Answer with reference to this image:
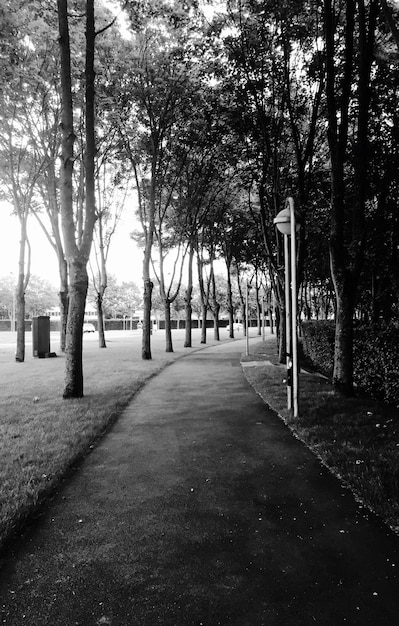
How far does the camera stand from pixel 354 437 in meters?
5.58

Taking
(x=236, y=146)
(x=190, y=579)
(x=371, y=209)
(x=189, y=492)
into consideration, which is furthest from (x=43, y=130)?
(x=190, y=579)

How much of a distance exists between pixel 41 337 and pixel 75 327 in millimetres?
11167

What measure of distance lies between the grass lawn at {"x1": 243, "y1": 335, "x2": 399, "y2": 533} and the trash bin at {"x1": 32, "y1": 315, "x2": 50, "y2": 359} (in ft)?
43.8

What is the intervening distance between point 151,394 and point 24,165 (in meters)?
13.7

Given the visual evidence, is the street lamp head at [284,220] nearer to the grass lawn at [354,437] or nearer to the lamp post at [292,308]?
the lamp post at [292,308]

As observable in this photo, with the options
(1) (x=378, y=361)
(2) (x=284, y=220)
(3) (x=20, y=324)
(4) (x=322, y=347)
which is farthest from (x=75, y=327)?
(4) (x=322, y=347)

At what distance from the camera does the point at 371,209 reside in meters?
15.0

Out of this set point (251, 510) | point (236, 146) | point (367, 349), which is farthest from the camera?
point (236, 146)

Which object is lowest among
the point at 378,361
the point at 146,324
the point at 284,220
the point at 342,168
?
the point at 378,361

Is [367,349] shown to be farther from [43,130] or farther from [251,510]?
[43,130]

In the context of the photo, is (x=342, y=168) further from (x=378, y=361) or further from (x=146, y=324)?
(x=146, y=324)

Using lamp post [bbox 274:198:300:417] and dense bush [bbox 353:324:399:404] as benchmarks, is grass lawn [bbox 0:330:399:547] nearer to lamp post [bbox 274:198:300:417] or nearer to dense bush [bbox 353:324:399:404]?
lamp post [bbox 274:198:300:417]

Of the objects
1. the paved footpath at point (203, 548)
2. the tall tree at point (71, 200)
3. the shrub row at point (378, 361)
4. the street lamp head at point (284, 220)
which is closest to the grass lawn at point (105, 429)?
the paved footpath at point (203, 548)

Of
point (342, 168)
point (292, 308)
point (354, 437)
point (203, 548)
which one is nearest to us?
point (203, 548)
